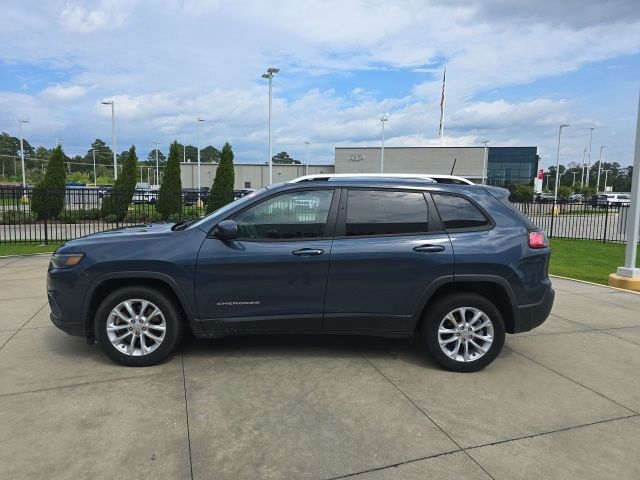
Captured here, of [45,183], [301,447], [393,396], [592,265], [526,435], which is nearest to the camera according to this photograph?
[301,447]

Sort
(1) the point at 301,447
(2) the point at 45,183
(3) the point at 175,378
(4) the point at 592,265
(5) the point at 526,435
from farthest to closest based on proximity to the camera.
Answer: (2) the point at 45,183 → (4) the point at 592,265 → (3) the point at 175,378 → (5) the point at 526,435 → (1) the point at 301,447

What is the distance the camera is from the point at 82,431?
3303 millimetres

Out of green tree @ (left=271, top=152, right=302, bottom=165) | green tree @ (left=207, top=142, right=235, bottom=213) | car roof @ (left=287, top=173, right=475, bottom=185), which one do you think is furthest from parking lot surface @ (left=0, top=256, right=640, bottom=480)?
green tree @ (left=271, top=152, right=302, bottom=165)

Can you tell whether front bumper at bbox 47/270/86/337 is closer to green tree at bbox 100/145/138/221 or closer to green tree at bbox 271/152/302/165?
green tree at bbox 100/145/138/221

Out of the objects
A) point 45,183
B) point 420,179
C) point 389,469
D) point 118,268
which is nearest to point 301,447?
point 389,469

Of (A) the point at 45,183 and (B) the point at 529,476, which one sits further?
(A) the point at 45,183

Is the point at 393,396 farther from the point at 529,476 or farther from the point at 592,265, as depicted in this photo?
the point at 592,265

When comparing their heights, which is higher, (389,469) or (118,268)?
(118,268)

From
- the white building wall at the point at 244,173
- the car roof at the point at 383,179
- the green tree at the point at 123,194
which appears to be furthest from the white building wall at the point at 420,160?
the car roof at the point at 383,179

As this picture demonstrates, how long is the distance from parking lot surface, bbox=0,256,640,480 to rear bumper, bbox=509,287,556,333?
445 millimetres

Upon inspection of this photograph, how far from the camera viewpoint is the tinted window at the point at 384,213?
14.6ft

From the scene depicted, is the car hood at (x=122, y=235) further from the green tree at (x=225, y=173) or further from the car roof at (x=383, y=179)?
the green tree at (x=225, y=173)

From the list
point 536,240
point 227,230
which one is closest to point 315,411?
point 227,230

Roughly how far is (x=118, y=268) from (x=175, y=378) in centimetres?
108
